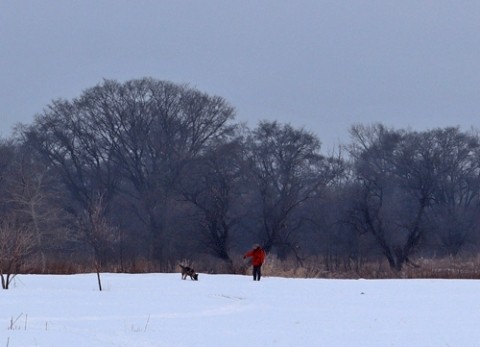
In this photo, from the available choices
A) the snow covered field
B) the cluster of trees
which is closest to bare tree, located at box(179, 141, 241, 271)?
the cluster of trees

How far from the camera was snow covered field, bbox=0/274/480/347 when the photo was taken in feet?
58.9

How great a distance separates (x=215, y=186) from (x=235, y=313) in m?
38.4

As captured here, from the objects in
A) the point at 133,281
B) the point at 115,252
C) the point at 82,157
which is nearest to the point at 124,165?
the point at 82,157

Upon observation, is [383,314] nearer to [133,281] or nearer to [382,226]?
[133,281]

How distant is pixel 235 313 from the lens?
75.5ft

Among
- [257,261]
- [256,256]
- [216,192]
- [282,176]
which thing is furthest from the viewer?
[282,176]

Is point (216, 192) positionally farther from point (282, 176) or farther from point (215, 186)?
point (282, 176)

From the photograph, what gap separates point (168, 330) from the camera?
19.1 m

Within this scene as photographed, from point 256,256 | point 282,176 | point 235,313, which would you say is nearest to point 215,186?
point 282,176

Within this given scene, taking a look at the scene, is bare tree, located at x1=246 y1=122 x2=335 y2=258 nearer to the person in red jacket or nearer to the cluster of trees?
the cluster of trees

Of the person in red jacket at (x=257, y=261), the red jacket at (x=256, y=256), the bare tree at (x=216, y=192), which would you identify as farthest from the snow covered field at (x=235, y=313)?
the bare tree at (x=216, y=192)

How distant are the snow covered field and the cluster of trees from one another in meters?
27.8

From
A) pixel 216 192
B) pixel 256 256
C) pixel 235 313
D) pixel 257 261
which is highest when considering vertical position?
pixel 216 192

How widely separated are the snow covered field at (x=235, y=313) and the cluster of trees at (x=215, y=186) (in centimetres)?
2779
